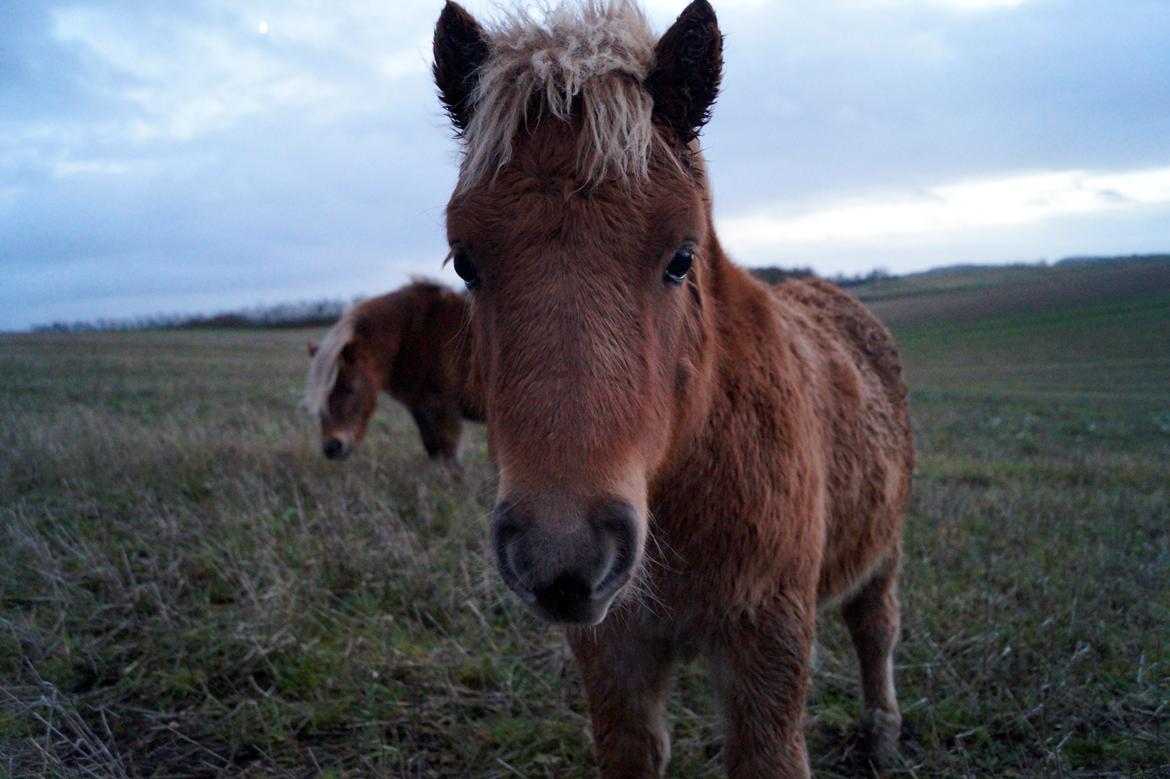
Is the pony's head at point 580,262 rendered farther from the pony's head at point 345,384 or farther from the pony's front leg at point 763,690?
the pony's head at point 345,384

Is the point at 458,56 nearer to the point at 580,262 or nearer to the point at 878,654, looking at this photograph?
the point at 580,262

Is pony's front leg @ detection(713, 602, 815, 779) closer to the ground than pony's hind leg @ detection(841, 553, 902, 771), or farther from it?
farther from it

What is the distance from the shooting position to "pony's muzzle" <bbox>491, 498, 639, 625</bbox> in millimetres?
1427

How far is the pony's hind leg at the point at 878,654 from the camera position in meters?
3.29

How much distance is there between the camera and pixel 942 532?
550 centimetres

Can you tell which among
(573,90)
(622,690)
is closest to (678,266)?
(573,90)

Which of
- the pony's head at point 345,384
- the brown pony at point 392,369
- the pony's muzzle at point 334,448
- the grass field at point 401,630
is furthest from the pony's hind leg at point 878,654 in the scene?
the pony's head at point 345,384

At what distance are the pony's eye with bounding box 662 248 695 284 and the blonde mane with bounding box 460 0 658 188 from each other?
10.3 inches

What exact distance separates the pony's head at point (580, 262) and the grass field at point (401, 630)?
1.17m

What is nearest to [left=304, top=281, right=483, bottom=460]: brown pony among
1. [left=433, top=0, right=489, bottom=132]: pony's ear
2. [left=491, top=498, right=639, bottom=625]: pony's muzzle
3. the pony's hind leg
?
the pony's hind leg

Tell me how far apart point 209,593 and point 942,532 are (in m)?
5.54

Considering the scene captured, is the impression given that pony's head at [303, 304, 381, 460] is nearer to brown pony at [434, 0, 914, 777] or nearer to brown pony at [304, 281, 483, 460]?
brown pony at [304, 281, 483, 460]

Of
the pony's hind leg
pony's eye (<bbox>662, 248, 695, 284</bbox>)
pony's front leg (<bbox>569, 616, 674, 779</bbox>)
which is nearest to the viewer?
pony's eye (<bbox>662, 248, 695, 284</bbox>)

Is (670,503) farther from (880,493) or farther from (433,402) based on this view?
(433,402)
